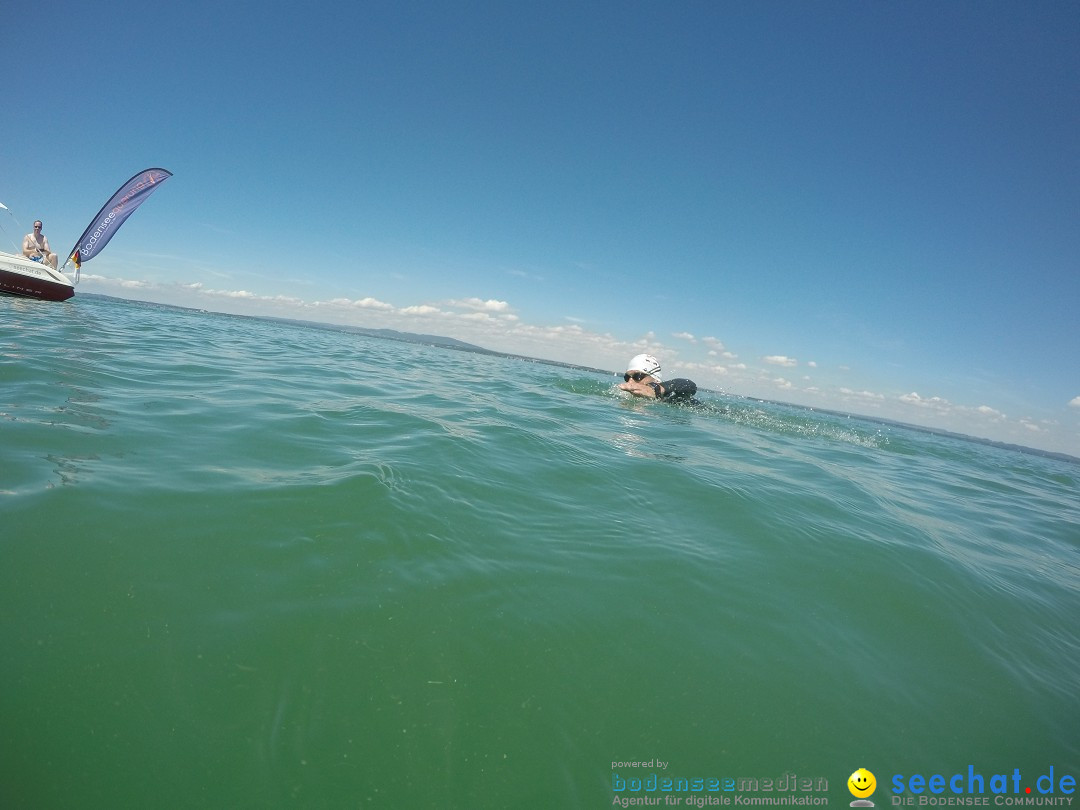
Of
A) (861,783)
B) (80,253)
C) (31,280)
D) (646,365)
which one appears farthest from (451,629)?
(80,253)

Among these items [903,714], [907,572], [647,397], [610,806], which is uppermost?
[647,397]

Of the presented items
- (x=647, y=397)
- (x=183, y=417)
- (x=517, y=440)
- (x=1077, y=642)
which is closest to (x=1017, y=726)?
(x=1077, y=642)

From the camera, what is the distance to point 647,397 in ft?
60.4

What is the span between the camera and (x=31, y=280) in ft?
56.1

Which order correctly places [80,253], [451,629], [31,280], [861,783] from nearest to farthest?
1. [861,783]
2. [451,629]
3. [31,280]
4. [80,253]

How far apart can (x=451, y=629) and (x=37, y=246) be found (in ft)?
93.8

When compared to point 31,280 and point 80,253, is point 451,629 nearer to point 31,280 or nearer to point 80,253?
point 31,280

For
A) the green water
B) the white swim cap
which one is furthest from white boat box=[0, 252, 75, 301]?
the white swim cap

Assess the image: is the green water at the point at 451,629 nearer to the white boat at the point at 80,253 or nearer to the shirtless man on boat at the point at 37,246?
the white boat at the point at 80,253

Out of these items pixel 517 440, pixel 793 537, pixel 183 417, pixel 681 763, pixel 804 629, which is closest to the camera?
pixel 681 763

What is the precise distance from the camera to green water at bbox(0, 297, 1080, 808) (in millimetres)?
2098

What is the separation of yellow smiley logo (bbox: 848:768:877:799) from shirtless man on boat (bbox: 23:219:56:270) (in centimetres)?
2999

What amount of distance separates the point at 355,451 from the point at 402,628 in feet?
12.2

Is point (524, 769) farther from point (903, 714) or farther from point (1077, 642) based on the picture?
point (1077, 642)
